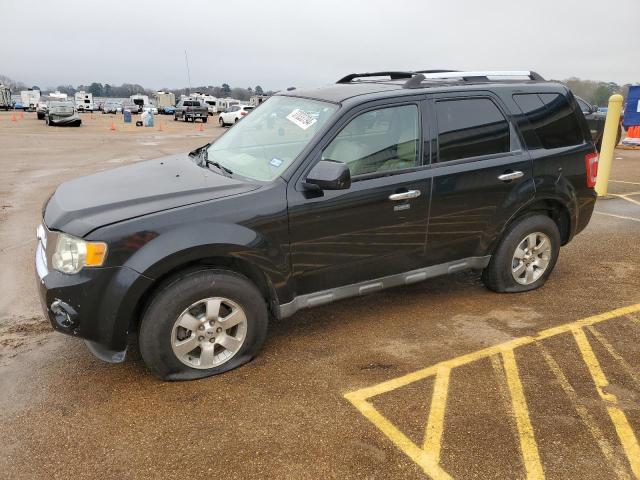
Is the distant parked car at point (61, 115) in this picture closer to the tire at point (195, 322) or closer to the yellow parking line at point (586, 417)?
the tire at point (195, 322)

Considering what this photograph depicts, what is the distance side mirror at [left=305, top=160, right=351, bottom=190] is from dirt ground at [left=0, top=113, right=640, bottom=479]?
4.07ft

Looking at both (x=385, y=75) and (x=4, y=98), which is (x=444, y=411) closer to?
(x=385, y=75)

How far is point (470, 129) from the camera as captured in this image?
411 cm

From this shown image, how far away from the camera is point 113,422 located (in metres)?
2.96

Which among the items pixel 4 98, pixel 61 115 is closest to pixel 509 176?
pixel 61 115

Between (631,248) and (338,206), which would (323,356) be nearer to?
(338,206)

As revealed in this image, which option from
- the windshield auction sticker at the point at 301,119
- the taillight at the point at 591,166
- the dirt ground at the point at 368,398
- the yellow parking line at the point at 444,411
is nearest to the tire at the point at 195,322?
the dirt ground at the point at 368,398

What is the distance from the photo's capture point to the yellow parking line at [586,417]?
262 centimetres

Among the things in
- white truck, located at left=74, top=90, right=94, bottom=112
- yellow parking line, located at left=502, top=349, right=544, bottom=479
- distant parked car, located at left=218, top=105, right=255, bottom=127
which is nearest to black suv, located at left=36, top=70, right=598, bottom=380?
yellow parking line, located at left=502, top=349, right=544, bottom=479

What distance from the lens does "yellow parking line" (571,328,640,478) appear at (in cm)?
270

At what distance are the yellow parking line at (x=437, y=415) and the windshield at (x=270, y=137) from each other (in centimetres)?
173

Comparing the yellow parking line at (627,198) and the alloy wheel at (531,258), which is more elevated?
the alloy wheel at (531,258)

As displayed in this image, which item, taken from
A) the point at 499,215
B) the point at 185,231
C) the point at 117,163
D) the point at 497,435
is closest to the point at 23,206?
Result: the point at 117,163

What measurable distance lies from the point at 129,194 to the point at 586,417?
10.2ft
